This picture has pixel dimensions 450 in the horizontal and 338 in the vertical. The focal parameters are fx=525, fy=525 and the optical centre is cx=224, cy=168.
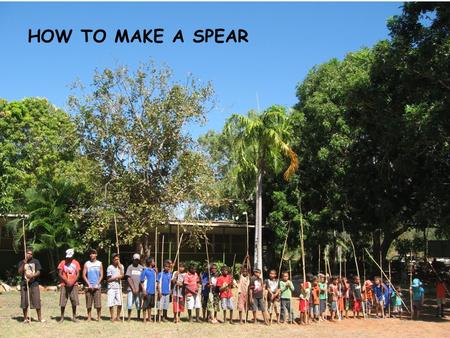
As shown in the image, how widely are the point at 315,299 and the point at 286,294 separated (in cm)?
92

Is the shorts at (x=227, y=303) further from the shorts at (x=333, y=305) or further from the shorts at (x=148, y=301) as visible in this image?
the shorts at (x=333, y=305)

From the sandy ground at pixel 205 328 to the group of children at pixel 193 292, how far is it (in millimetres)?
369

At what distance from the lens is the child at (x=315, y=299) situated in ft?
40.2

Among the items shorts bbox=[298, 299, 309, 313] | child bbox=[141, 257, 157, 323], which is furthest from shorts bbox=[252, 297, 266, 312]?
child bbox=[141, 257, 157, 323]

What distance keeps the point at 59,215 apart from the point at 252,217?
1030cm

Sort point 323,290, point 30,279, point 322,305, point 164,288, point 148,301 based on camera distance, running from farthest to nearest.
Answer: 1. point 322,305
2. point 323,290
3. point 164,288
4. point 148,301
5. point 30,279

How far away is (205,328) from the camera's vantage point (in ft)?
35.4

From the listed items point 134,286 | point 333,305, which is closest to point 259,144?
point 333,305

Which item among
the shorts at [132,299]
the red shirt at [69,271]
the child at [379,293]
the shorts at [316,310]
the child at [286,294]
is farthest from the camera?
the child at [379,293]

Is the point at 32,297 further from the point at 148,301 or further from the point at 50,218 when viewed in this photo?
the point at 50,218

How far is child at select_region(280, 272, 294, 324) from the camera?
463 inches

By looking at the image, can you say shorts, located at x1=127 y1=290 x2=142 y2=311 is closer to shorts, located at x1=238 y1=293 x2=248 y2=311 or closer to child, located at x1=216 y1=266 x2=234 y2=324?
child, located at x1=216 y1=266 x2=234 y2=324

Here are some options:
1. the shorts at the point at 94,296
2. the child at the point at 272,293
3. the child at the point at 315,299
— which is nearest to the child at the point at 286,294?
the child at the point at 272,293

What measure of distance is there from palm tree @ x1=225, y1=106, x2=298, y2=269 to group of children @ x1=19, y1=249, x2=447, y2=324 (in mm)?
6860
